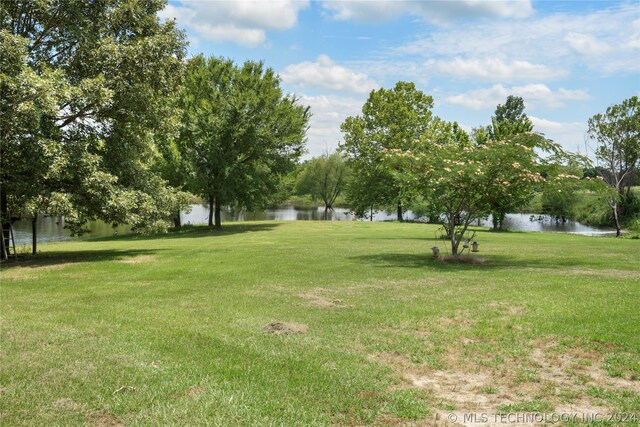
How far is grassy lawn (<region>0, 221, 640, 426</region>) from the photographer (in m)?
4.90

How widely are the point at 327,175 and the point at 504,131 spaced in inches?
1304

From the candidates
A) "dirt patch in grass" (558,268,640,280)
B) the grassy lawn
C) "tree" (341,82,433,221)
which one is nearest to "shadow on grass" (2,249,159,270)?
the grassy lawn

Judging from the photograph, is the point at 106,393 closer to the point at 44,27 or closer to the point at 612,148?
the point at 44,27

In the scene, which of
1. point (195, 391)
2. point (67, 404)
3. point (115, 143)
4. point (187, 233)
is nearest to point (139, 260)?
point (115, 143)

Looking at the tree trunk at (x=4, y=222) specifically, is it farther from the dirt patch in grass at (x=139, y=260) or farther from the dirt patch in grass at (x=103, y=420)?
the dirt patch in grass at (x=103, y=420)

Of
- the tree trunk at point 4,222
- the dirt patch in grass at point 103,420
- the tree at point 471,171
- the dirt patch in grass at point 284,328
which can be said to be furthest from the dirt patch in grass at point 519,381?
the tree trunk at point 4,222

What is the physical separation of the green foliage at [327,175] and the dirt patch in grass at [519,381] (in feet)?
217

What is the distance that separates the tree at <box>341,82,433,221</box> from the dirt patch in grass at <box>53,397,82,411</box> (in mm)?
45024

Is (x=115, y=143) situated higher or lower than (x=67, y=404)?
higher

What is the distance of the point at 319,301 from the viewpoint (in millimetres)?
10125

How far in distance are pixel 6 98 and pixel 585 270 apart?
17.7m

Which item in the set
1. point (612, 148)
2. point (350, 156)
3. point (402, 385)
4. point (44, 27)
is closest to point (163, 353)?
point (402, 385)

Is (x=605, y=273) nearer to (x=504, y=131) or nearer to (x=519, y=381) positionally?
(x=519, y=381)

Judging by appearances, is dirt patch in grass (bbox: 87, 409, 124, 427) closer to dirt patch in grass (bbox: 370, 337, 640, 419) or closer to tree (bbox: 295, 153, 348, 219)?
dirt patch in grass (bbox: 370, 337, 640, 419)
